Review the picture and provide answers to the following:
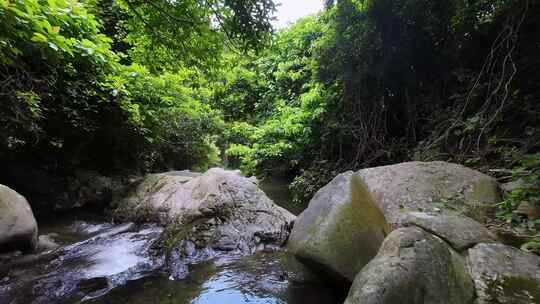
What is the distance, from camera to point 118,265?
3684 millimetres

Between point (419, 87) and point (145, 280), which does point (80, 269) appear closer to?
point (145, 280)

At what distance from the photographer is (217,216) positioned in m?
4.42

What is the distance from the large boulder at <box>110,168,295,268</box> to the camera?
4.07 metres

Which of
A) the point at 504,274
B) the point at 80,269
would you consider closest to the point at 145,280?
the point at 80,269

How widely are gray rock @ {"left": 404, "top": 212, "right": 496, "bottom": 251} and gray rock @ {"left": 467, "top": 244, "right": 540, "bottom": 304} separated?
8cm

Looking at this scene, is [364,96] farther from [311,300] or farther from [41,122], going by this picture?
[41,122]

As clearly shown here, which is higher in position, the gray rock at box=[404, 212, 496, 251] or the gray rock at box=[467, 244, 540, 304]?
the gray rock at box=[404, 212, 496, 251]

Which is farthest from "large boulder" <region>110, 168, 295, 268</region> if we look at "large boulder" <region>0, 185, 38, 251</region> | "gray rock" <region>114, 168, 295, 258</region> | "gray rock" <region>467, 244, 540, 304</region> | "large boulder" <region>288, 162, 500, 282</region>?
"gray rock" <region>467, 244, 540, 304</region>

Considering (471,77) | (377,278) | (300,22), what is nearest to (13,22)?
(377,278)

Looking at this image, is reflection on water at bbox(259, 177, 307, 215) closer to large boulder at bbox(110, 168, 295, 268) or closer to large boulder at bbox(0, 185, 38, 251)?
large boulder at bbox(110, 168, 295, 268)

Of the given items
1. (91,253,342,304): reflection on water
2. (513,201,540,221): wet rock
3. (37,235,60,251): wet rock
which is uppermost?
(513,201,540,221): wet rock

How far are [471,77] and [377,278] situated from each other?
13.0 ft

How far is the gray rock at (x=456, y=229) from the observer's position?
231 centimetres

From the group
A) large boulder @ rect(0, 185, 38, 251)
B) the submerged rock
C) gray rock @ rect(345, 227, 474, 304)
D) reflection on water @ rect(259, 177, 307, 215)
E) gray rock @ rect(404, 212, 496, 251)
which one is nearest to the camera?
gray rock @ rect(345, 227, 474, 304)
